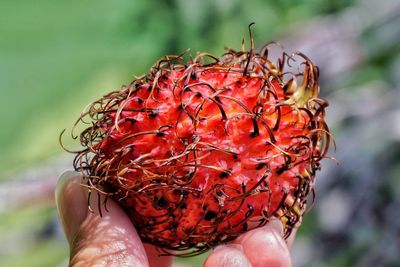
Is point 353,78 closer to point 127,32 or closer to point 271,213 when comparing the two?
point 127,32

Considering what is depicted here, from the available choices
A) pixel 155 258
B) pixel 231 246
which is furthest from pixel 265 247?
pixel 155 258

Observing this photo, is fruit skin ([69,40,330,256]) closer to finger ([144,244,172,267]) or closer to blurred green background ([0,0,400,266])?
finger ([144,244,172,267])

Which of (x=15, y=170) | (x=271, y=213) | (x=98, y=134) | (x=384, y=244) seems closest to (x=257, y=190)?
(x=271, y=213)

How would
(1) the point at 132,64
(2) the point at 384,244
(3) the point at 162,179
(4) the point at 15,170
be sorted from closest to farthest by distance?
(3) the point at 162,179 < (2) the point at 384,244 < (4) the point at 15,170 < (1) the point at 132,64

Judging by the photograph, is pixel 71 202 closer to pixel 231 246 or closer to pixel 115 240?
pixel 115 240

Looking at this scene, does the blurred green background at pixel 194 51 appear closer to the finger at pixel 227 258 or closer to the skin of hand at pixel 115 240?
the skin of hand at pixel 115 240

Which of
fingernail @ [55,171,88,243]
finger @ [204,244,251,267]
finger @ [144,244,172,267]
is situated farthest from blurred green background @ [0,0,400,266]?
finger @ [204,244,251,267]

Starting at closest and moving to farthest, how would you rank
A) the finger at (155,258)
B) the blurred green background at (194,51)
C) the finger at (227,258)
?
1. the finger at (227,258)
2. the finger at (155,258)
3. the blurred green background at (194,51)

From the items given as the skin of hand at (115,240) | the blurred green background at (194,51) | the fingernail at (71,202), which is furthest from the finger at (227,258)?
the blurred green background at (194,51)
